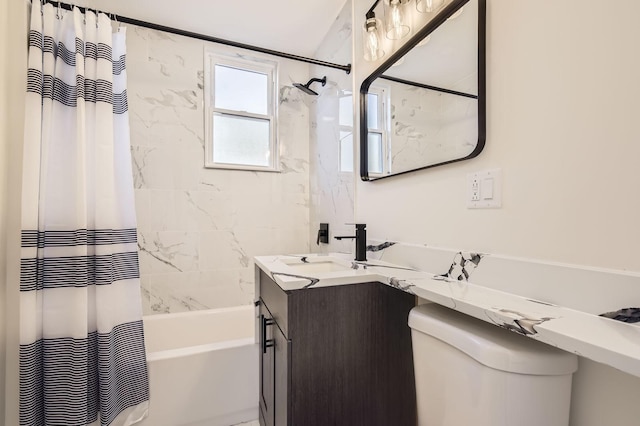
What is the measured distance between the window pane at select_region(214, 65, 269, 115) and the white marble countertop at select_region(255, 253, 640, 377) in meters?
1.58

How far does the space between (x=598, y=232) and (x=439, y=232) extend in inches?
17.8

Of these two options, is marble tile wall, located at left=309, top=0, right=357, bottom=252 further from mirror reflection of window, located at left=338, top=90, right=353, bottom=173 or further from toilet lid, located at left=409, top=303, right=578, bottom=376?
toilet lid, located at left=409, top=303, right=578, bottom=376

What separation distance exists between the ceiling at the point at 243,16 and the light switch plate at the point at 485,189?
59.7 inches

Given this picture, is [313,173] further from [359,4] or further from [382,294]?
[382,294]

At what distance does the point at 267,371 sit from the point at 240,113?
1.78 metres

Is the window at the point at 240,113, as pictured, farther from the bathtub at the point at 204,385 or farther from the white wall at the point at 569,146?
the white wall at the point at 569,146

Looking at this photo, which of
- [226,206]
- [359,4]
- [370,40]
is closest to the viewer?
[370,40]

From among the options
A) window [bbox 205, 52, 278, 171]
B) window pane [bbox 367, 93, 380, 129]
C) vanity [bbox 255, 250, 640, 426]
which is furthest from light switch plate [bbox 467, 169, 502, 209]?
window [bbox 205, 52, 278, 171]

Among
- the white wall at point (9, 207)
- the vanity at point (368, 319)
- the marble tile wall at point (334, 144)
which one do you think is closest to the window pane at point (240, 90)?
the marble tile wall at point (334, 144)

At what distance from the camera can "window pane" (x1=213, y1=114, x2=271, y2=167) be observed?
213 cm

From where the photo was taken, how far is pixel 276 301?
1.06 metres

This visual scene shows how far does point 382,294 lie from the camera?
1.00 m

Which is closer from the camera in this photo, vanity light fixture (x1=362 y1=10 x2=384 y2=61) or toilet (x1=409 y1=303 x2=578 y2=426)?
toilet (x1=409 y1=303 x2=578 y2=426)

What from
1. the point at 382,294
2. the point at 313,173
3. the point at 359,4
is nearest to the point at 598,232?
the point at 382,294
